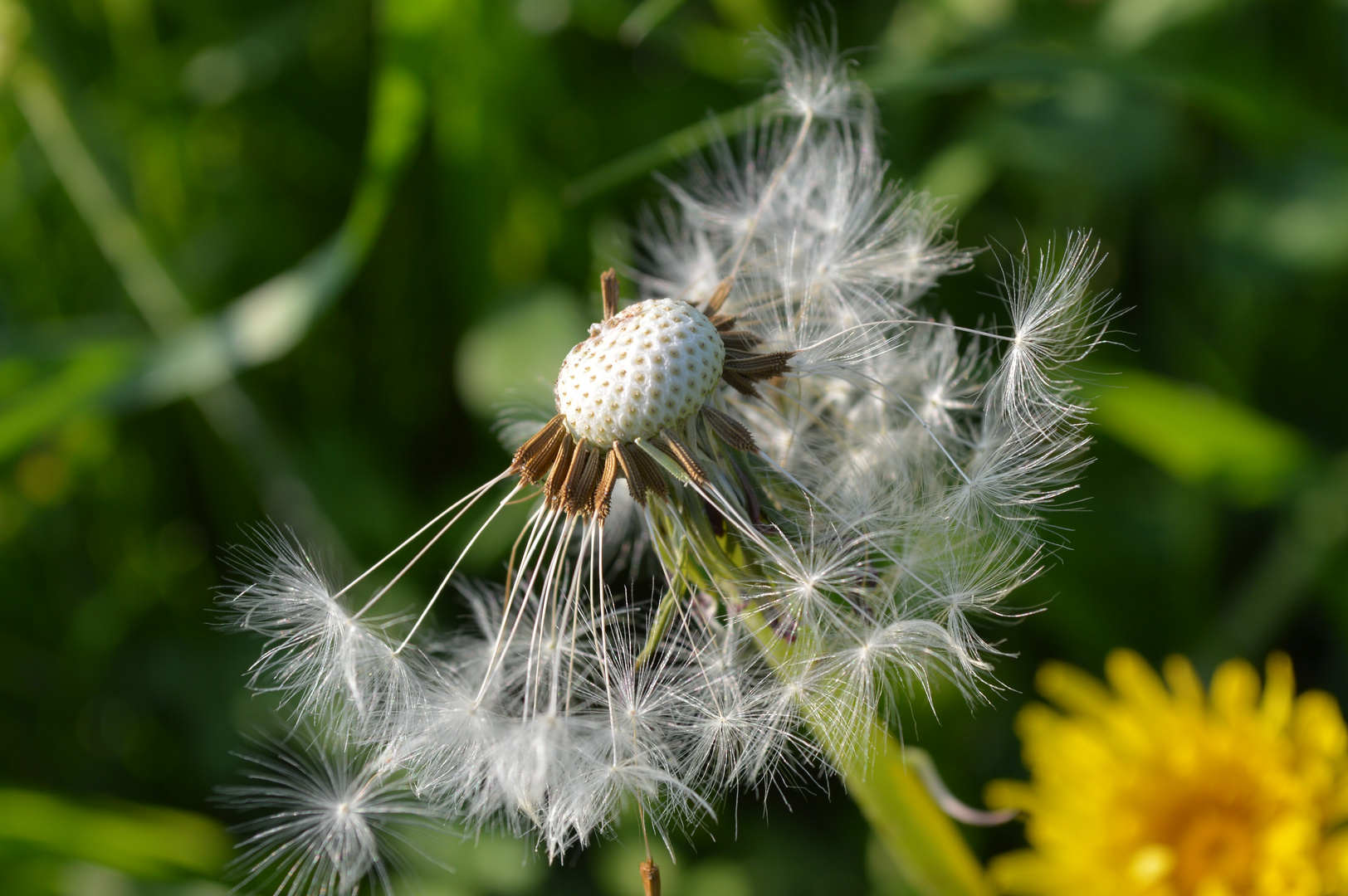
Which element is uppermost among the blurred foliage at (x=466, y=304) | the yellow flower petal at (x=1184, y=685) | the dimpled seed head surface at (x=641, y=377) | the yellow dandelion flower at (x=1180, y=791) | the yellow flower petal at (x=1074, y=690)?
the blurred foliage at (x=466, y=304)

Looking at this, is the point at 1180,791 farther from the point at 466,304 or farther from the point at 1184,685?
the point at 466,304

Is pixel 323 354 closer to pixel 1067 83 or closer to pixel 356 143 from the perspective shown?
pixel 356 143

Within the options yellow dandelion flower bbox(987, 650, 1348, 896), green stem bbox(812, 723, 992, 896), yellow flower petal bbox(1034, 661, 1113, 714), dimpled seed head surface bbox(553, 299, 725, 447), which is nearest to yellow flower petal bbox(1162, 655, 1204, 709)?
yellow dandelion flower bbox(987, 650, 1348, 896)

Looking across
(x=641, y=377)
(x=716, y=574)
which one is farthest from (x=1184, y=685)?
(x=641, y=377)

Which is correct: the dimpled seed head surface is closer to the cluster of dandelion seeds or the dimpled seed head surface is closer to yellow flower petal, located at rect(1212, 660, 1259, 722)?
the cluster of dandelion seeds

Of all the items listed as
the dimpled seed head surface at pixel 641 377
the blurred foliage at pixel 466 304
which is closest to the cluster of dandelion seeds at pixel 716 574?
the dimpled seed head surface at pixel 641 377

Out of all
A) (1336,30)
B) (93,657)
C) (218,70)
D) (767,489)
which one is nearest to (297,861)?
(767,489)

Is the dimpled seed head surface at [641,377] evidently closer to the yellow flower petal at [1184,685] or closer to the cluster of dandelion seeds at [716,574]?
the cluster of dandelion seeds at [716,574]

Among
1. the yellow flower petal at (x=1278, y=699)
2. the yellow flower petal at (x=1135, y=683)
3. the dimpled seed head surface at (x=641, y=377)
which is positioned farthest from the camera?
the yellow flower petal at (x=1135, y=683)
